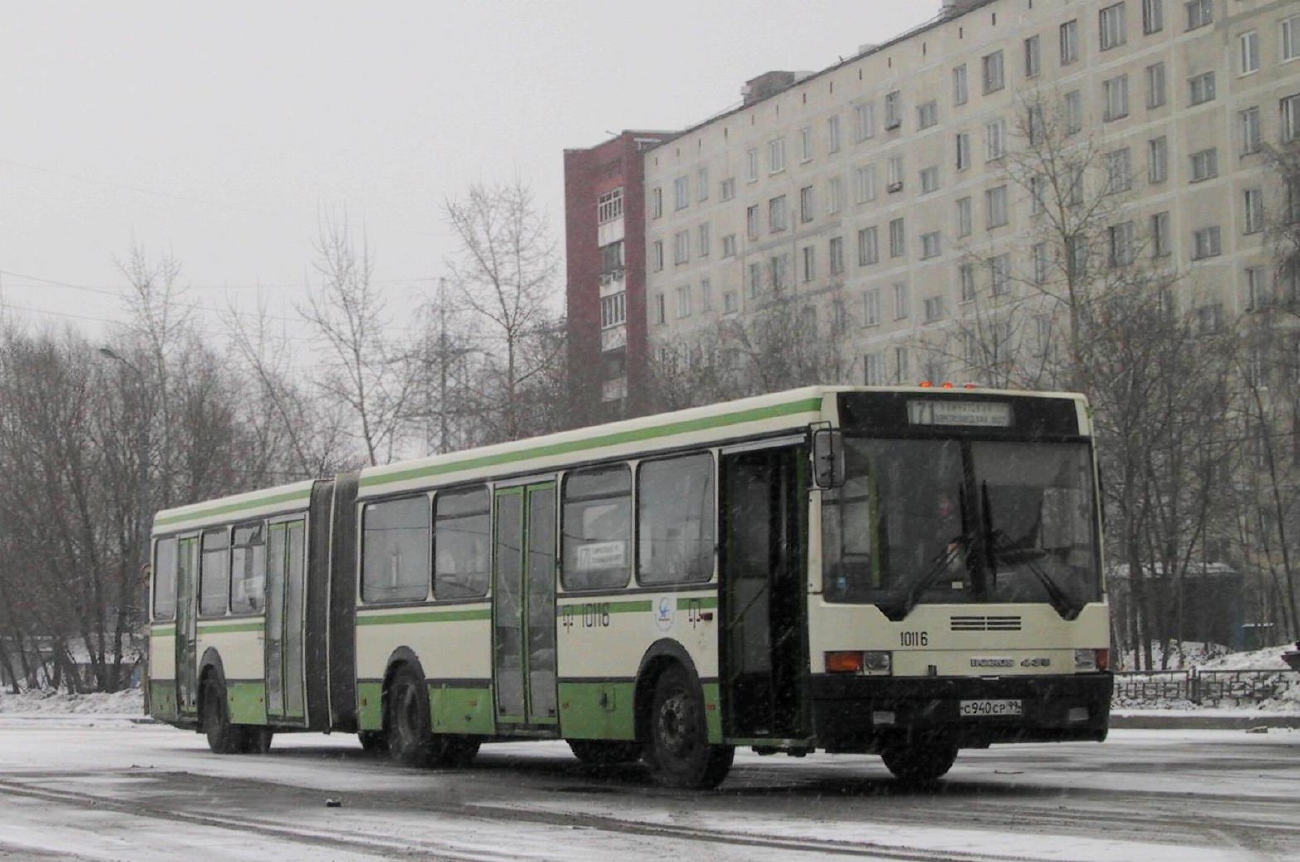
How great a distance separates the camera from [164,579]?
29.0 m

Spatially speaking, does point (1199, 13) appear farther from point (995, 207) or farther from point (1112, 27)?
point (995, 207)

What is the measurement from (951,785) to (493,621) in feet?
15.6

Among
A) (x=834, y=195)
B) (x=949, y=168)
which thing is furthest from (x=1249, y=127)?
(x=834, y=195)

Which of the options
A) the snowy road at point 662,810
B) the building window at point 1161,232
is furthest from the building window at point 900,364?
the snowy road at point 662,810

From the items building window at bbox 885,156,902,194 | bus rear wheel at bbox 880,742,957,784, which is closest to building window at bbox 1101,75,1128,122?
building window at bbox 885,156,902,194

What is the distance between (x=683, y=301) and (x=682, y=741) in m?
78.8

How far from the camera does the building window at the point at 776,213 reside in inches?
3511

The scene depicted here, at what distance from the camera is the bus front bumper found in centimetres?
1591

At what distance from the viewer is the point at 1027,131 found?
45812mm

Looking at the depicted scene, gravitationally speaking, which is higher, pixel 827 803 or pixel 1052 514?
pixel 1052 514

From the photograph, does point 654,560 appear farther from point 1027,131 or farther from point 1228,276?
point 1228,276

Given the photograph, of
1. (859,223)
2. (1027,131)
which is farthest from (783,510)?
(859,223)

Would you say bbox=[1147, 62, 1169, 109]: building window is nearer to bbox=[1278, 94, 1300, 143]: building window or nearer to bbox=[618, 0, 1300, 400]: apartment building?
bbox=[618, 0, 1300, 400]: apartment building

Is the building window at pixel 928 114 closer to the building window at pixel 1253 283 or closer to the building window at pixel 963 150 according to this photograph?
the building window at pixel 963 150
